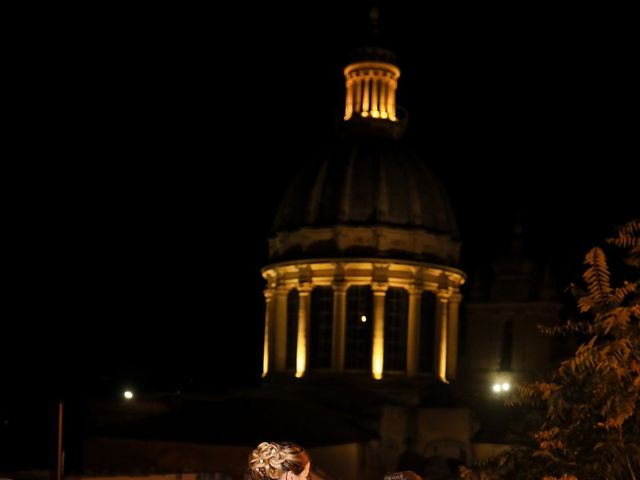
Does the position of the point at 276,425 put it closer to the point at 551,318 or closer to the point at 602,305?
the point at 551,318

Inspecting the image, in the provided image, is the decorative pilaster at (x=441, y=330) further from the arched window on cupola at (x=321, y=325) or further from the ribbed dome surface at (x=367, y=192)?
the arched window on cupola at (x=321, y=325)

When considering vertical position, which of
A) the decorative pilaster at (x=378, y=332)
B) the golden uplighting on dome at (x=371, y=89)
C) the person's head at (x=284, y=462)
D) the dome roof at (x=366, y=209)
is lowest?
the person's head at (x=284, y=462)

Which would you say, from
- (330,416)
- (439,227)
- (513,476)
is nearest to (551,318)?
(439,227)

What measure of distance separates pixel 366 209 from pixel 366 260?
244cm

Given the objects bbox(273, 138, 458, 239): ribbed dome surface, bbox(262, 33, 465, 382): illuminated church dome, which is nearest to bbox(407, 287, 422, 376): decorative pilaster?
bbox(262, 33, 465, 382): illuminated church dome

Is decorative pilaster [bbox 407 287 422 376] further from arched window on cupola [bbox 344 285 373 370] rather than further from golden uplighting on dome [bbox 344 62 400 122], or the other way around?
golden uplighting on dome [bbox 344 62 400 122]

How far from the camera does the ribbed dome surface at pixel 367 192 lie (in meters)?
52.4

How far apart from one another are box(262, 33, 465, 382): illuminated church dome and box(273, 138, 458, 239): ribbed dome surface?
1.7 inches

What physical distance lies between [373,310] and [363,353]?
1906 millimetres

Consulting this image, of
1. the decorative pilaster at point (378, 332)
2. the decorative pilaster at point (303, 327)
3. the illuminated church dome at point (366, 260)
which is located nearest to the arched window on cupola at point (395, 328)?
the illuminated church dome at point (366, 260)

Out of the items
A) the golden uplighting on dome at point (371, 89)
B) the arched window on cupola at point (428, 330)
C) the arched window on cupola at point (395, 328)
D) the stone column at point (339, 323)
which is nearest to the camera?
the stone column at point (339, 323)

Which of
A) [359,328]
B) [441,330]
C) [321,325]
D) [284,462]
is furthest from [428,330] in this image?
[284,462]

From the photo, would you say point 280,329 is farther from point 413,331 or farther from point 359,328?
point 413,331

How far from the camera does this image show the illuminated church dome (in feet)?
169
